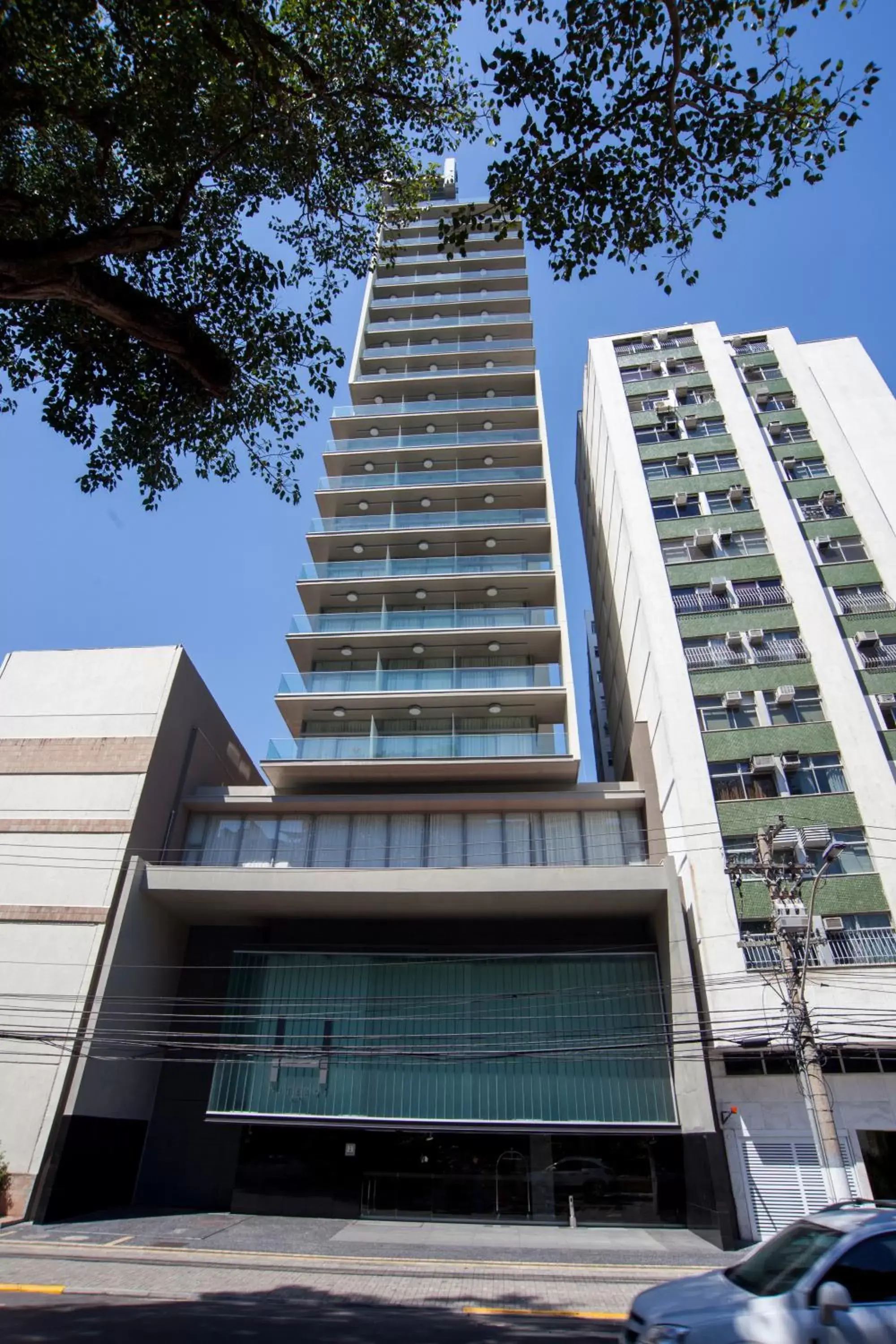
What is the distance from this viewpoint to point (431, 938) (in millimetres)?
20812

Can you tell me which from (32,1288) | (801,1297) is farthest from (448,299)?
(801,1297)

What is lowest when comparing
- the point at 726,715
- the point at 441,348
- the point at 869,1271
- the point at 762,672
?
the point at 869,1271

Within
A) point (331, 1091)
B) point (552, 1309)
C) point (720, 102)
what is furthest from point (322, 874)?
point (720, 102)

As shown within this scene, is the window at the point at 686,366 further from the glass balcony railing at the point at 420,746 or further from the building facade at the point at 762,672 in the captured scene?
the glass balcony railing at the point at 420,746

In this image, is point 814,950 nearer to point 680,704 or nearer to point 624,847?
point 624,847

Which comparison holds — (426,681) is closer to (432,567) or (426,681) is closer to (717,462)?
(432,567)

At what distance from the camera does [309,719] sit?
24703 millimetres

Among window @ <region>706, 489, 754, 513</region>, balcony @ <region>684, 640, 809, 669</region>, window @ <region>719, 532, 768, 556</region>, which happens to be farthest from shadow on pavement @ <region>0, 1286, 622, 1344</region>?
window @ <region>706, 489, 754, 513</region>

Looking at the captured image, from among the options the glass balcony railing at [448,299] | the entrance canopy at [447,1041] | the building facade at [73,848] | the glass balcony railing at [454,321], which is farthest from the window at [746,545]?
the building facade at [73,848]

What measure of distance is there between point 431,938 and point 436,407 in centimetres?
2240

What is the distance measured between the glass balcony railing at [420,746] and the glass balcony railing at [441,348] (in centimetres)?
1939

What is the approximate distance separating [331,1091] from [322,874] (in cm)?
522

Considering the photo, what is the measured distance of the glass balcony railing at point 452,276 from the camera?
3853cm

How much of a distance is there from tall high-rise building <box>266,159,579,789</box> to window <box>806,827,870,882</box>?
7088 millimetres
